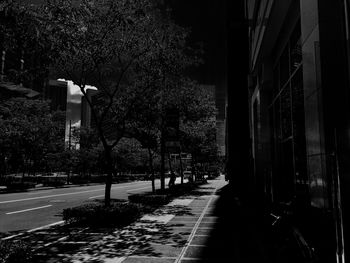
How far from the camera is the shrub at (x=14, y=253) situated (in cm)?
623

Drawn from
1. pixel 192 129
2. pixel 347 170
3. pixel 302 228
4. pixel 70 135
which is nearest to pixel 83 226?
pixel 302 228

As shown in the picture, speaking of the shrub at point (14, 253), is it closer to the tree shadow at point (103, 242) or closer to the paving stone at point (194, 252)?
the tree shadow at point (103, 242)

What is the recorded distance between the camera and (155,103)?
50.3ft

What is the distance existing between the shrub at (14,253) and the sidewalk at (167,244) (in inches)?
14.3

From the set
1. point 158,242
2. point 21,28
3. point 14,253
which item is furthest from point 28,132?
point 21,28

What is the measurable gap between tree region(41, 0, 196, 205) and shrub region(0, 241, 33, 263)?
5578 mm

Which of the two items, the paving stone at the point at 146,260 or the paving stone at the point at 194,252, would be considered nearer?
the paving stone at the point at 146,260

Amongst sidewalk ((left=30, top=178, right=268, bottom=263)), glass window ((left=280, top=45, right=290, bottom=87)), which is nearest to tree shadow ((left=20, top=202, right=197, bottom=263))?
sidewalk ((left=30, top=178, right=268, bottom=263))

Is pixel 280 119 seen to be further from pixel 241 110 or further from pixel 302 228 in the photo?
pixel 302 228

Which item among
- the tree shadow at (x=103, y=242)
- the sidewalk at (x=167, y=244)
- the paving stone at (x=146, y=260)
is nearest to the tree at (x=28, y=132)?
the tree shadow at (x=103, y=242)

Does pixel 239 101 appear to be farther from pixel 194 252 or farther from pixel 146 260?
pixel 146 260

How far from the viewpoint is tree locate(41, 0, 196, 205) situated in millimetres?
11555

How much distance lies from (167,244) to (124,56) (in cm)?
774

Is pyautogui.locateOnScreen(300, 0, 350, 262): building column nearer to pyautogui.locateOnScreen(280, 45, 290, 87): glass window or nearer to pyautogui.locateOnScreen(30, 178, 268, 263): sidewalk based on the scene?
pyautogui.locateOnScreen(30, 178, 268, 263): sidewalk
